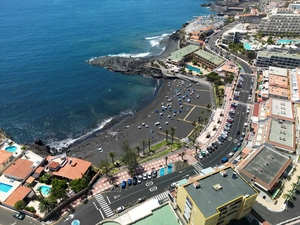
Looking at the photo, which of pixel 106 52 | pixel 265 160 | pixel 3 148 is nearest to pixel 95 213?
pixel 3 148

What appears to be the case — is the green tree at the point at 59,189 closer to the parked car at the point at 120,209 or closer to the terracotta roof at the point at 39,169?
the terracotta roof at the point at 39,169

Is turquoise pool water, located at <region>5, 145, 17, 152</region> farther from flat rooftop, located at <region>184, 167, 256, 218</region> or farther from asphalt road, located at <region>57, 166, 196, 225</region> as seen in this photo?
flat rooftop, located at <region>184, 167, 256, 218</region>

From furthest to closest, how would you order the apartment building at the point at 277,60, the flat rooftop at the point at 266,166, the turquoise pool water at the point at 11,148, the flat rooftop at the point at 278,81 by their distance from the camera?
the apartment building at the point at 277,60 < the flat rooftop at the point at 278,81 < the turquoise pool water at the point at 11,148 < the flat rooftop at the point at 266,166

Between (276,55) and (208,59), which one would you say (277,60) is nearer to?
(276,55)

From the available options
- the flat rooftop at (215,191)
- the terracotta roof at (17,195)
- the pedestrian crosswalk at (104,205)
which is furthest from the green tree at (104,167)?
the flat rooftop at (215,191)

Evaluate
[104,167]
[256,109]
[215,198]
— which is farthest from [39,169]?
[256,109]

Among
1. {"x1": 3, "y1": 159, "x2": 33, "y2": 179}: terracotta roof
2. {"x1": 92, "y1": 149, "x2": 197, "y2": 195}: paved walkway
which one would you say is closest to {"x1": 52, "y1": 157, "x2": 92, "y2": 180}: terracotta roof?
{"x1": 92, "y1": 149, "x2": 197, "y2": 195}: paved walkway

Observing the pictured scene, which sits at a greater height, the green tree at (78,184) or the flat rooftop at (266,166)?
the flat rooftop at (266,166)
